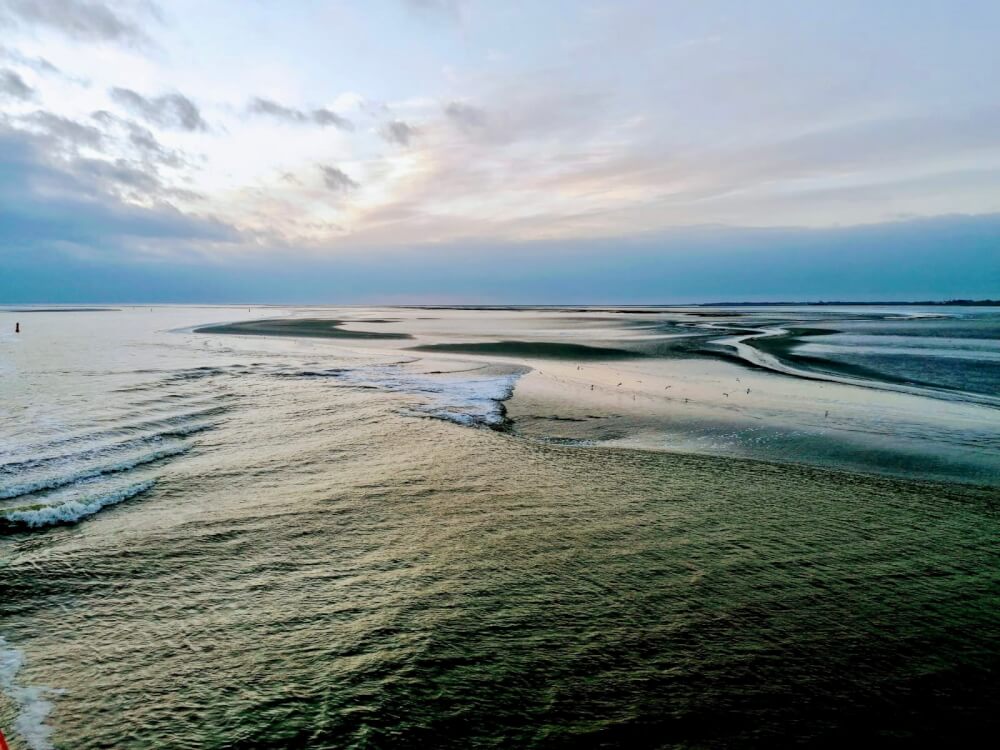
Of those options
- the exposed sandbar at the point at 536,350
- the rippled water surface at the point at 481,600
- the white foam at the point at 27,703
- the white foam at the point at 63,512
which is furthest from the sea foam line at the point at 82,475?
the exposed sandbar at the point at 536,350

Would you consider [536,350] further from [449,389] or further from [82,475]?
[82,475]

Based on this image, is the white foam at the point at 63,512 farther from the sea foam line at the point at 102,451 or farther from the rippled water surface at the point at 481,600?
the sea foam line at the point at 102,451

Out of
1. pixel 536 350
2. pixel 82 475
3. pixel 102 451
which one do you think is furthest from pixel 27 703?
pixel 536 350

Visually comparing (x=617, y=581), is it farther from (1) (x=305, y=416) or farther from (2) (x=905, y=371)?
(2) (x=905, y=371)

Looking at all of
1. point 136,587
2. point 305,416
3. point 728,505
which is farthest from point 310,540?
point 305,416

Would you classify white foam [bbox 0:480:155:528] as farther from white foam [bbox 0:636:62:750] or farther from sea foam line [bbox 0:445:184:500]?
white foam [bbox 0:636:62:750]

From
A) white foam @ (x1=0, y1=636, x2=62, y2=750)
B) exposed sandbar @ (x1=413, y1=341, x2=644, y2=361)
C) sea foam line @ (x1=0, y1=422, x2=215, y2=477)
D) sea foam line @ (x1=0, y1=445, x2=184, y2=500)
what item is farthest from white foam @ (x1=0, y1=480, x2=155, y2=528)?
exposed sandbar @ (x1=413, y1=341, x2=644, y2=361)
